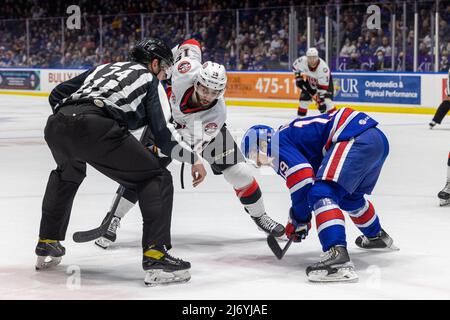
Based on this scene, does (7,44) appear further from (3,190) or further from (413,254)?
(413,254)

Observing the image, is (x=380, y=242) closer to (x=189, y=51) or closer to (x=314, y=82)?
(x=189, y=51)

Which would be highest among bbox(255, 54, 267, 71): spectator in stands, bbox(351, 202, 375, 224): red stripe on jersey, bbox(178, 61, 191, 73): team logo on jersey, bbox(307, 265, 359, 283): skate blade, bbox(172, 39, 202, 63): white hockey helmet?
bbox(172, 39, 202, 63): white hockey helmet

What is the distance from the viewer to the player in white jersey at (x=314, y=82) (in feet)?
45.7

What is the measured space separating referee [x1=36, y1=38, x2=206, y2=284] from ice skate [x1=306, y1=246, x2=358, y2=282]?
22.1 inches

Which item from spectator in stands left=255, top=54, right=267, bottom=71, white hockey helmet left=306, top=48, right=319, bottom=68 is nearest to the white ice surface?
white hockey helmet left=306, top=48, right=319, bottom=68

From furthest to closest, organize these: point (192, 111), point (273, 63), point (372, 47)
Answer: point (273, 63) → point (372, 47) → point (192, 111)

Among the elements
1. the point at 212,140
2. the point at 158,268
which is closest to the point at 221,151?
the point at 212,140

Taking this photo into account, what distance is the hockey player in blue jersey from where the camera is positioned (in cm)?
405

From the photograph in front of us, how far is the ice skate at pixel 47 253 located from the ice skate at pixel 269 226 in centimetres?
132

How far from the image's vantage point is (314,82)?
558 inches

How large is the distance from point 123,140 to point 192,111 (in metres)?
1.23

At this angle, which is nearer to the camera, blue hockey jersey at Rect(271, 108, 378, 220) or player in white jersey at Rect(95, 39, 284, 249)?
blue hockey jersey at Rect(271, 108, 378, 220)

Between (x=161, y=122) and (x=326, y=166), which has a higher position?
(x=161, y=122)

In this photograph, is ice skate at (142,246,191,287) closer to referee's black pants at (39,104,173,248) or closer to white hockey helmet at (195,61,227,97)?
referee's black pants at (39,104,173,248)
